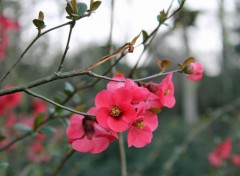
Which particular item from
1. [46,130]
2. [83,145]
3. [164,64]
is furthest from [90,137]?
[46,130]

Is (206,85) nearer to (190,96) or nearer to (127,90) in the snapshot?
(190,96)

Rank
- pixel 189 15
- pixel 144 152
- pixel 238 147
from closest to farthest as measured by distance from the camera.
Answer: pixel 189 15
pixel 238 147
pixel 144 152

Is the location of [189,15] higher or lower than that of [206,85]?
higher

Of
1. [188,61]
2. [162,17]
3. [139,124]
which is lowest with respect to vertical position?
[139,124]

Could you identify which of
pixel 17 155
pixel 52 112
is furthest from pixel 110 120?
pixel 17 155

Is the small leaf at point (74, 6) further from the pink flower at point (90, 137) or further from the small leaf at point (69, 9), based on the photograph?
the pink flower at point (90, 137)

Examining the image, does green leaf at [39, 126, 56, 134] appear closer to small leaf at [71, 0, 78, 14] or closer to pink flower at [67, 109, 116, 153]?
pink flower at [67, 109, 116, 153]

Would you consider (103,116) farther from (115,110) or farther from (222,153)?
(222,153)

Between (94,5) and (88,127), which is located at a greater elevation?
(94,5)
